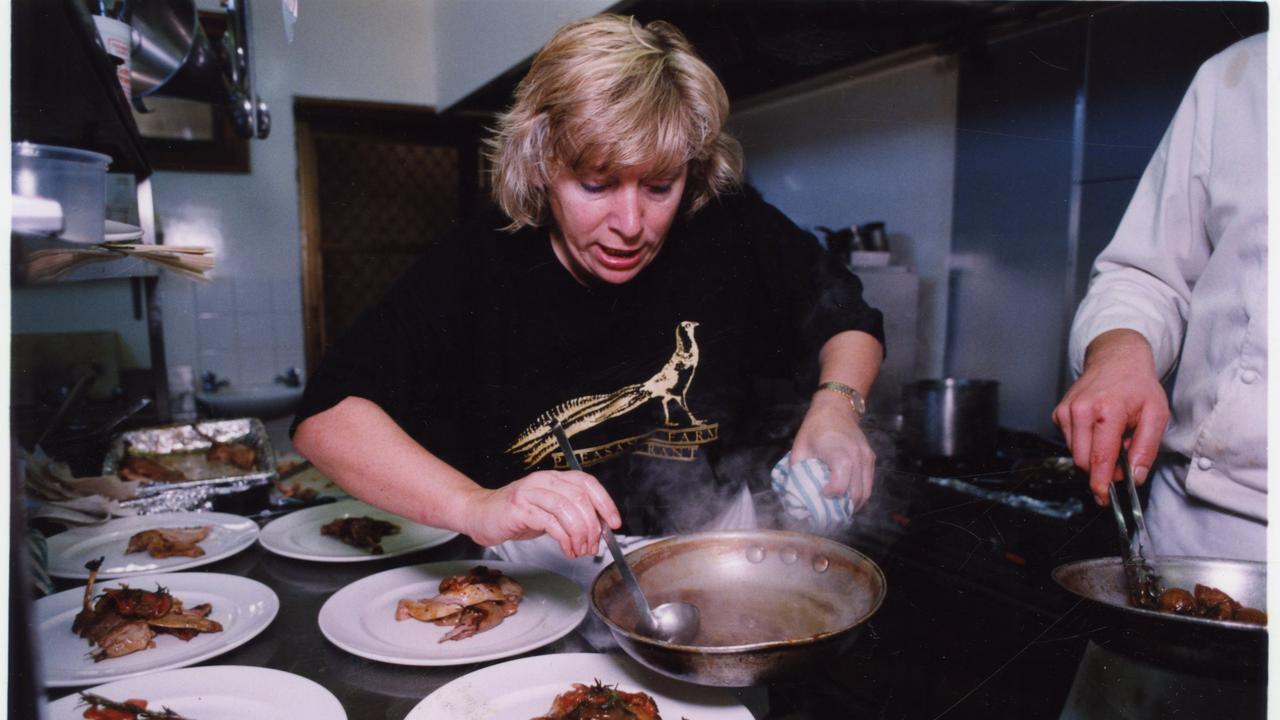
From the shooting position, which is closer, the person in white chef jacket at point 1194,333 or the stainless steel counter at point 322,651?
the stainless steel counter at point 322,651

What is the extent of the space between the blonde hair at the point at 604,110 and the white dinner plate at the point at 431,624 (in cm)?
75

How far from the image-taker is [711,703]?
38.5 inches

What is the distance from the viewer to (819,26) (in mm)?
2650

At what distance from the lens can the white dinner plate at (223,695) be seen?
99 centimetres

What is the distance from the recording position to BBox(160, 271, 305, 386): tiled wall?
4922mm

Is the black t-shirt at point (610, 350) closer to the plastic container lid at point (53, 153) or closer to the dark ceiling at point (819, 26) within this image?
the plastic container lid at point (53, 153)

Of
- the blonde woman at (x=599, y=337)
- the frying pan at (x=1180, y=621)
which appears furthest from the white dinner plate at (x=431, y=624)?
the frying pan at (x=1180, y=621)

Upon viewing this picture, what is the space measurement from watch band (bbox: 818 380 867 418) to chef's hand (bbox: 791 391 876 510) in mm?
55

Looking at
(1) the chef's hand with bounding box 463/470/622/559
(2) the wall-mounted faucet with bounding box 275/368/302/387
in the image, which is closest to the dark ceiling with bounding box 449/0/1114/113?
(1) the chef's hand with bounding box 463/470/622/559

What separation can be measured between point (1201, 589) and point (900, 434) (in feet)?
6.12

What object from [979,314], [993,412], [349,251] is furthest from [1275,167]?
[349,251]

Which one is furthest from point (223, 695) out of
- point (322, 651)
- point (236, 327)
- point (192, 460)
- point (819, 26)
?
point (236, 327)

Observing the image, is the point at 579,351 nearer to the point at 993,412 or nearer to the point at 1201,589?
the point at 1201,589

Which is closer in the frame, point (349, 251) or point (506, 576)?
point (506, 576)
